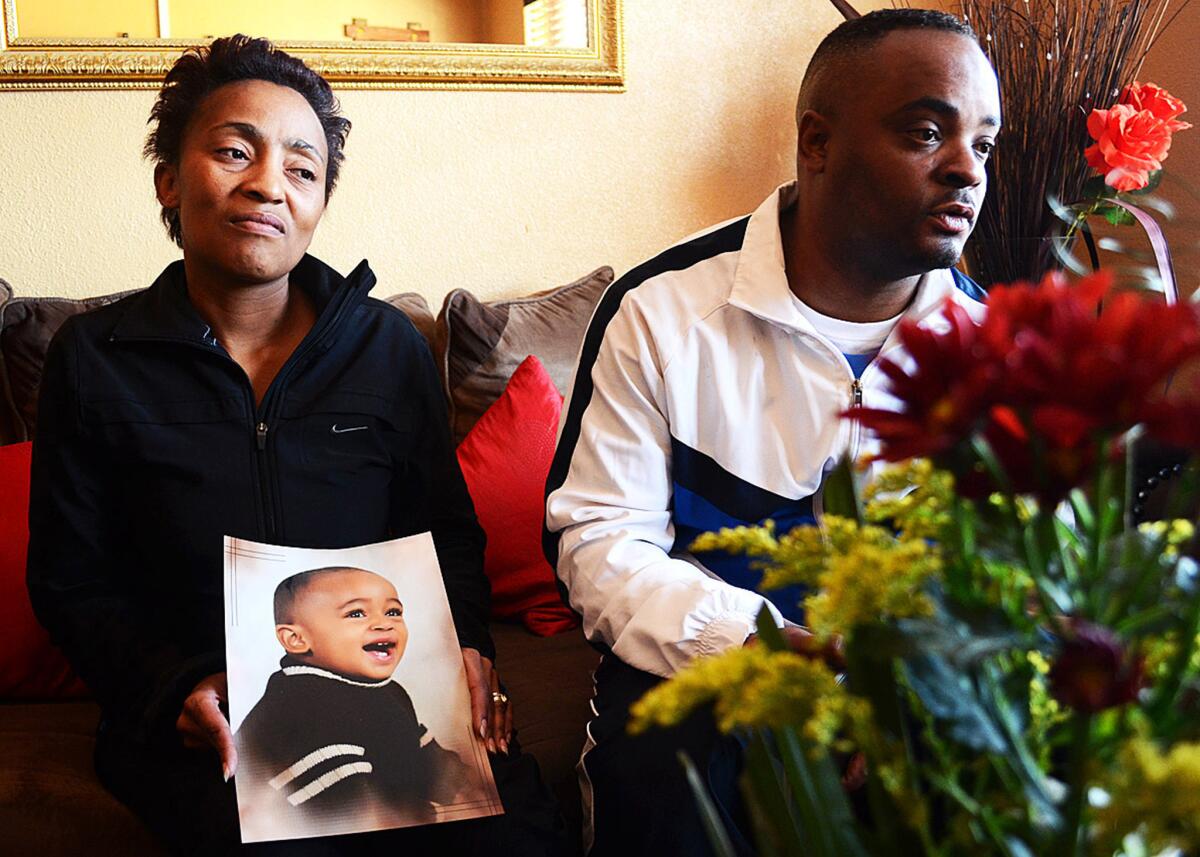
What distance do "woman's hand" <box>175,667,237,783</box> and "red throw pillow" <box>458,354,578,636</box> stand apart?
644 millimetres

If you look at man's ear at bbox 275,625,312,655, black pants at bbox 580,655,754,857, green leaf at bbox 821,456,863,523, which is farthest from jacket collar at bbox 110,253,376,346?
green leaf at bbox 821,456,863,523

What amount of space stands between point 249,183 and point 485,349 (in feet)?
2.34

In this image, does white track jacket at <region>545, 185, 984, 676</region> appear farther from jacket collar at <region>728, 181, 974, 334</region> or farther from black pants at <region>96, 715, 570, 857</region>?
black pants at <region>96, 715, 570, 857</region>

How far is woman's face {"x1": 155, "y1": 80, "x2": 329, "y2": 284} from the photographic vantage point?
4.94ft

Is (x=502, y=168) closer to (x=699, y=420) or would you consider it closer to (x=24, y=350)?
(x=24, y=350)

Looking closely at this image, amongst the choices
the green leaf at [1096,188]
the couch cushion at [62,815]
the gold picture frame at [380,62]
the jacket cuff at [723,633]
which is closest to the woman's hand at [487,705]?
the jacket cuff at [723,633]

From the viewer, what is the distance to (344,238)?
7.84 ft

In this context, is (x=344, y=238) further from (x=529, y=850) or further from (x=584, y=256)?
(x=529, y=850)

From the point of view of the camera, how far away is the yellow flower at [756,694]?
532mm

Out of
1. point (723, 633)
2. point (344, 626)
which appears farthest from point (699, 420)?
point (344, 626)

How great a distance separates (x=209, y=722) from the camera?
1312 mm

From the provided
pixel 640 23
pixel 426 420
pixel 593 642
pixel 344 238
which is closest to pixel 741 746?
pixel 593 642

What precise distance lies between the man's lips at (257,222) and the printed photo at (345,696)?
16.6 inches

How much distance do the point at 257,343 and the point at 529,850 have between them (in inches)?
28.7
